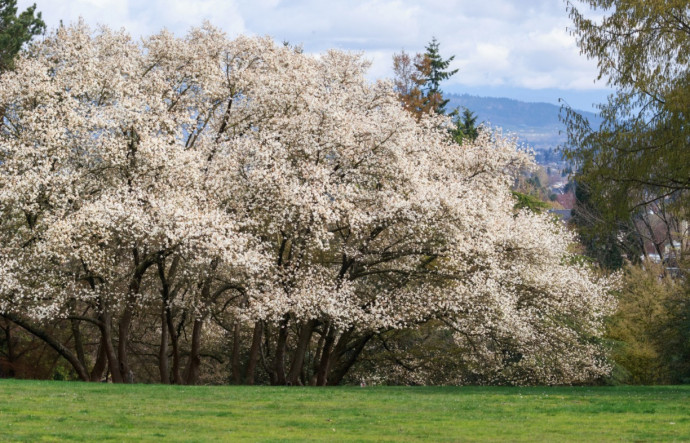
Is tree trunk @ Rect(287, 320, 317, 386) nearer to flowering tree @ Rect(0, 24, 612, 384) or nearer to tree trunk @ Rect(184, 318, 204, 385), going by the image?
flowering tree @ Rect(0, 24, 612, 384)

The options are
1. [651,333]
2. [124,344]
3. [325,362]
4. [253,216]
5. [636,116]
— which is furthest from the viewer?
[651,333]

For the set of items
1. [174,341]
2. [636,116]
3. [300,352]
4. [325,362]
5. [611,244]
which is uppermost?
[611,244]

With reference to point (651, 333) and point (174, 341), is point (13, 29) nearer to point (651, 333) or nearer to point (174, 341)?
point (174, 341)

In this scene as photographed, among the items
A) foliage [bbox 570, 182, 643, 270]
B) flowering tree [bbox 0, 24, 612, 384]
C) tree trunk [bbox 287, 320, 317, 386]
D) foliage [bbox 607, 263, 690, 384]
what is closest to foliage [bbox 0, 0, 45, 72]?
flowering tree [bbox 0, 24, 612, 384]

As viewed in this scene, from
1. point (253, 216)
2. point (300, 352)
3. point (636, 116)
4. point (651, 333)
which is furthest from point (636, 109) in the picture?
point (651, 333)

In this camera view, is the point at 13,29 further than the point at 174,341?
Yes

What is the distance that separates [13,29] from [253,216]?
1571 cm

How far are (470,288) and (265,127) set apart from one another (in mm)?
9528

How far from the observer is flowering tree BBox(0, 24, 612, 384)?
27.0 m

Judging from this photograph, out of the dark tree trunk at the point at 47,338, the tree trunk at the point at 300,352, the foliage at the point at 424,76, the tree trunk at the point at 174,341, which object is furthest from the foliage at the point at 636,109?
the foliage at the point at 424,76

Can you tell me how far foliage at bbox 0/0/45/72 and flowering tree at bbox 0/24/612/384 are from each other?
2.69 metres

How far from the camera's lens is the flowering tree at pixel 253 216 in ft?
88.7

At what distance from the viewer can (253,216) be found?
28.8 metres

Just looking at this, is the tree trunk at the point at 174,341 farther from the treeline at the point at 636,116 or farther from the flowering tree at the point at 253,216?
the treeline at the point at 636,116
